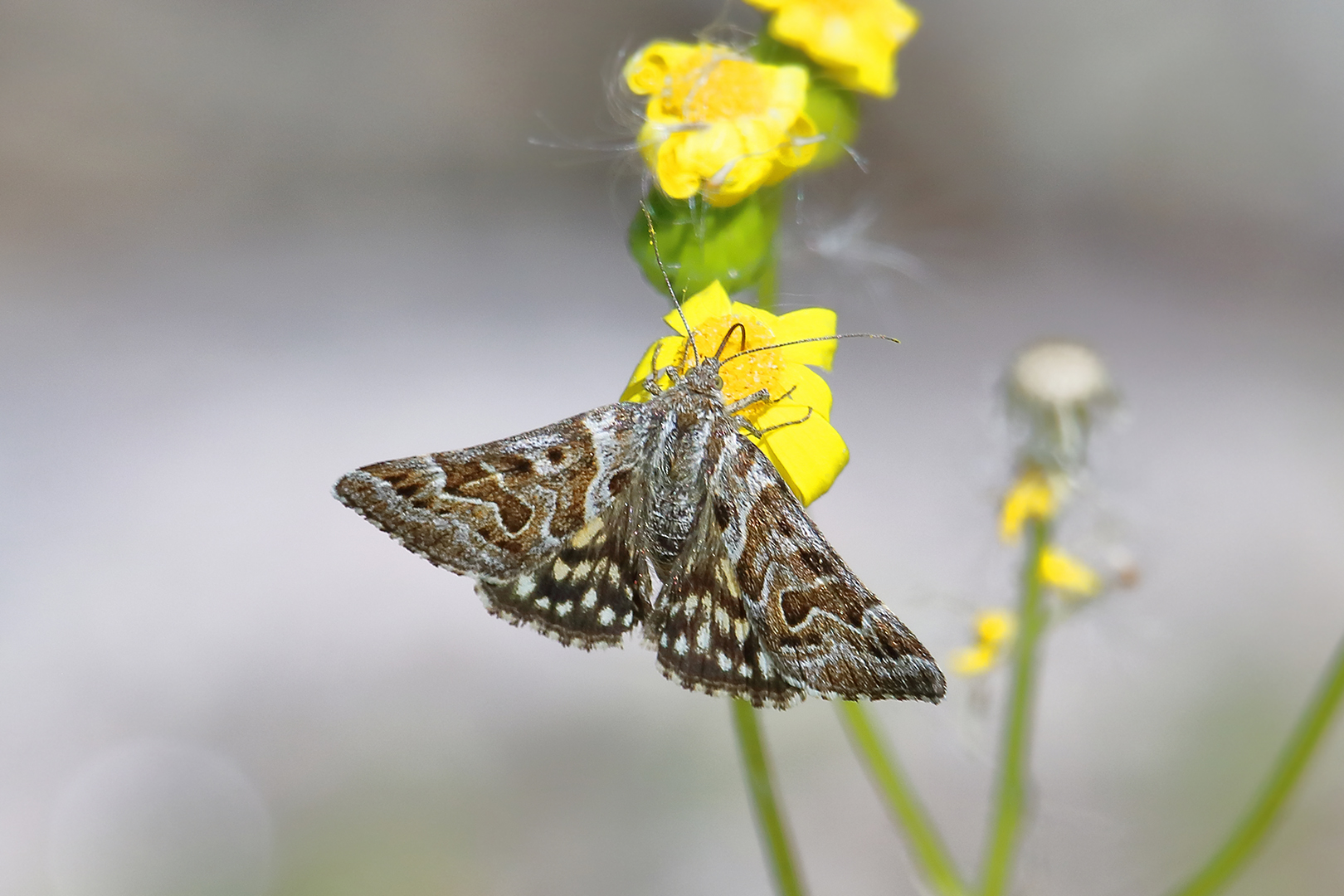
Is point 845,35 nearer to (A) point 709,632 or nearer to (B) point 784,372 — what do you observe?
(B) point 784,372

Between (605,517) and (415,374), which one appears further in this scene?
(415,374)

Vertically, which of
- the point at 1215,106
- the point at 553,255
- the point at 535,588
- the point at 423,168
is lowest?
the point at 535,588

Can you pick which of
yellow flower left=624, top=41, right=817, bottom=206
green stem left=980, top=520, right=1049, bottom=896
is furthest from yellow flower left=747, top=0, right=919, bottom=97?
green stem left=980, top=520, right=1049, bottom=896

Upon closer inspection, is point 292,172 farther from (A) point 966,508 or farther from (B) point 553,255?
(A) point 966,508

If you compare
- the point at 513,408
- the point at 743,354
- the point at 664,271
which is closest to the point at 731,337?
the point at 743,354

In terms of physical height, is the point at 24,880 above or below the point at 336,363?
below

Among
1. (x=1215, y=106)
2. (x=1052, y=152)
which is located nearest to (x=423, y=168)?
Answer: (x=1052, y=152)
